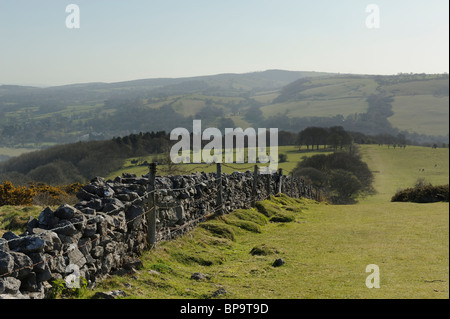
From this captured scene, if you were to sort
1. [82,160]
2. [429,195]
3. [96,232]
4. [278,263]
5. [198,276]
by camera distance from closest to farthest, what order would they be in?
[96,232]
[198,276]
[278,263]
[429,195]
[82,160]

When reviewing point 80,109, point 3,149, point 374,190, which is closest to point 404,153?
point 374,190

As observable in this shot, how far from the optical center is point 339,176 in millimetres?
58031

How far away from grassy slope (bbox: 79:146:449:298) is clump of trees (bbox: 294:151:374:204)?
125ft

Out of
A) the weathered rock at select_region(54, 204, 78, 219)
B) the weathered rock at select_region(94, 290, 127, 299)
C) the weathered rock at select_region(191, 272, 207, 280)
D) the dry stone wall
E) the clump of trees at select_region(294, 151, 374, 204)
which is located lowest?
the clump of trees at select_region(294, 151, 374, 204)

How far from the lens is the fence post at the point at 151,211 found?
358 inches

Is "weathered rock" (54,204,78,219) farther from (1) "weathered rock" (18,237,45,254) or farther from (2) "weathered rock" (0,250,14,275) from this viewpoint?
(2) "weathered rock" (0,250,14,275)

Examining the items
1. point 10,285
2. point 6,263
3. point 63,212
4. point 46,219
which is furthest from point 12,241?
point 63,212

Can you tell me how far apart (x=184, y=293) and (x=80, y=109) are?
203 meters

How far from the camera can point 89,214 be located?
7066 mm

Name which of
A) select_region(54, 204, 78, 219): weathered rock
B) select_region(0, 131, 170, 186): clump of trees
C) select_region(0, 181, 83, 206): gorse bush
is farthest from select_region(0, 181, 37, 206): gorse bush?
select_region(0, 131, 170, 186): clump of trees

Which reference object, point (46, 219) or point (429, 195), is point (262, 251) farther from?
point (429, 195)

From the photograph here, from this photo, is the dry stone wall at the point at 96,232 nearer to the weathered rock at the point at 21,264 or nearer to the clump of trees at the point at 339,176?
the weathered rock at the point at 21,264

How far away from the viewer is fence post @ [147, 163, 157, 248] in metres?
9.09

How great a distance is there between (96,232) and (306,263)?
5285 millimetres
